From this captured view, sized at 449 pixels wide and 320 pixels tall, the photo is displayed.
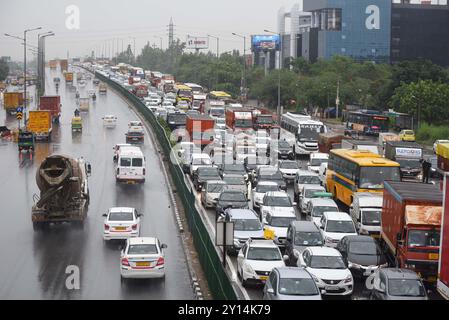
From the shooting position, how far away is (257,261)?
21.3 m

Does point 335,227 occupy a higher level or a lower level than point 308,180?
lower

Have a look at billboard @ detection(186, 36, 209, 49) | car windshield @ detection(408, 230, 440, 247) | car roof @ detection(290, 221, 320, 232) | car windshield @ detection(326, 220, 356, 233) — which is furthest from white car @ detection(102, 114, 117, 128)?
billboard @ detection(186, 36, 209, 49)

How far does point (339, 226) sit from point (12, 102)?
188 feet

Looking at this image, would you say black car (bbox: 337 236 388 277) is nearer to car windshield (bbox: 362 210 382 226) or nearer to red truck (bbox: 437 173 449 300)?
red truck (bbox: 437 173 449 300)

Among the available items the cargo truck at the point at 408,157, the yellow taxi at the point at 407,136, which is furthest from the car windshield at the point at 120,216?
the yellow taxi at the point at 407,136

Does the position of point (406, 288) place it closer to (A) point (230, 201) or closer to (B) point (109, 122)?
(A) point (230, 201)

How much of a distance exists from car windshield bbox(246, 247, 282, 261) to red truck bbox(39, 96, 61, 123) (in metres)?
47.9

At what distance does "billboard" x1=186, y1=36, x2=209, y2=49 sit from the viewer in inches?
6895

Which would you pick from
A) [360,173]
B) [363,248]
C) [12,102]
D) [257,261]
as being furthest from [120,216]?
[12,102]

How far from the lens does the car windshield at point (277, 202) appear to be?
29.9 meters

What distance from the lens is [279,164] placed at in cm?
4103
